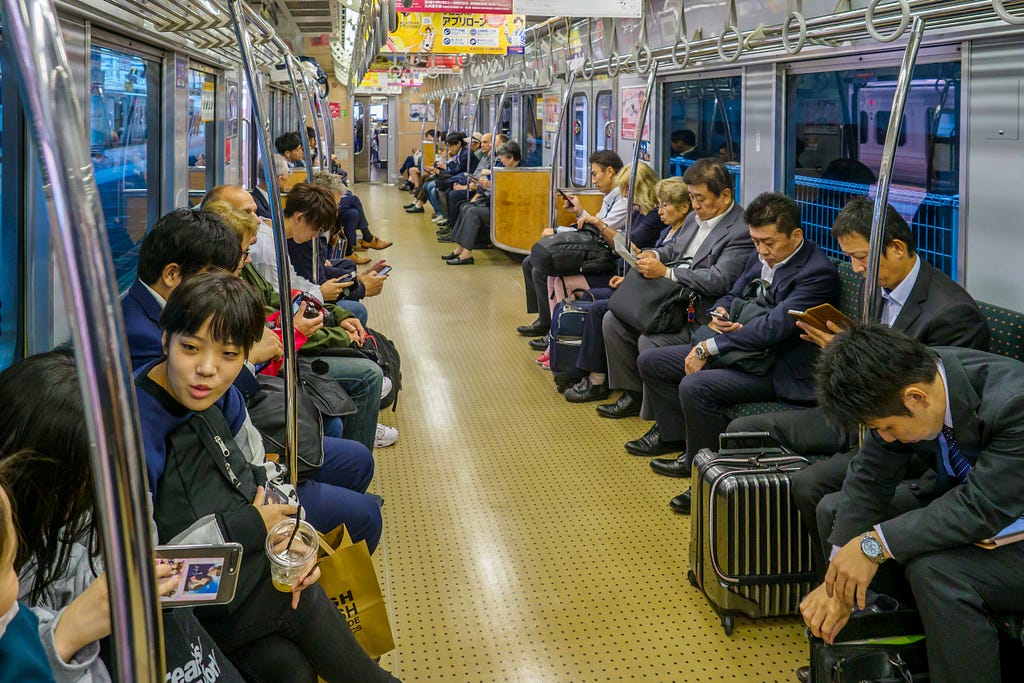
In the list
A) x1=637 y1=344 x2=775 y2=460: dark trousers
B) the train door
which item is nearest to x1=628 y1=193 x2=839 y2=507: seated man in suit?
x1=637 y1=344 x2=775 y2=460: dark trousers

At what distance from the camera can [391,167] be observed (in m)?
23.5

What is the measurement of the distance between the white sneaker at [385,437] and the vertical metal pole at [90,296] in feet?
Answer: 13.2

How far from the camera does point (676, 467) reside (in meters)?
4.55

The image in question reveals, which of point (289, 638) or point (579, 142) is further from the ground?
point (579, 142)

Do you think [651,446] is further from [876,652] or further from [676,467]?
[876,652]

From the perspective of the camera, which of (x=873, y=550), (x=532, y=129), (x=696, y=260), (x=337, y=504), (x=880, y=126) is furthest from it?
(x=532, y=129)

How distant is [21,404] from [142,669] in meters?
→ 0.90

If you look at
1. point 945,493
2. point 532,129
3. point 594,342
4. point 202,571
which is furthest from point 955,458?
point 532,129

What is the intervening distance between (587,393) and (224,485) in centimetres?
373

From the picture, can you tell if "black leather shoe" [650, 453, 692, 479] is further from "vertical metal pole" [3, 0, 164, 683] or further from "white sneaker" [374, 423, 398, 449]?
"vertical metal pole" [3, 0, 164, 683]

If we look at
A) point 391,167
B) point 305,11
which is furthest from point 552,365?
point 391,167

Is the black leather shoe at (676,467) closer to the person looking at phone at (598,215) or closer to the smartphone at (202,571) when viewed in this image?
the person looking at phone at (598,215)

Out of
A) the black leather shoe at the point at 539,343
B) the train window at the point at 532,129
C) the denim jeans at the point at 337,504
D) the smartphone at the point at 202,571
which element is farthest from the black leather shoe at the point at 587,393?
the train window at the point at 532,129

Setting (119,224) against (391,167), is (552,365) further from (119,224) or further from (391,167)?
(391,167)
